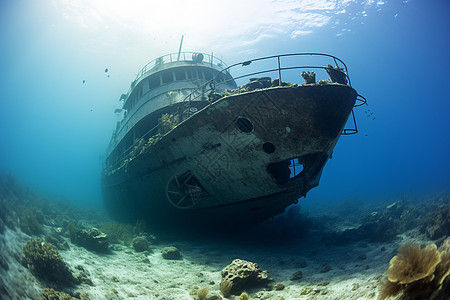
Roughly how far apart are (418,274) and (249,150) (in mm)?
4696

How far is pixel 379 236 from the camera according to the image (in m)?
8.57

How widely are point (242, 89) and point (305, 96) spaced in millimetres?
2075

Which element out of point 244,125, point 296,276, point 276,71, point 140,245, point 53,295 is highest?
point 276,71

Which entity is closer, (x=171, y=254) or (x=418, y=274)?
(x=418, y=274)

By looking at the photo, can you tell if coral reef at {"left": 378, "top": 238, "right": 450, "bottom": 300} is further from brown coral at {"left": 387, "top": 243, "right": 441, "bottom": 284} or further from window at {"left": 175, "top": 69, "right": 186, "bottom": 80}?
window at {"left": 175, "top": 69, "right": 186, "bottom": 80}

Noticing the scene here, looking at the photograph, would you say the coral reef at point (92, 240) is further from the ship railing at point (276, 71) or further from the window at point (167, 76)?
the window at point (167, 76)

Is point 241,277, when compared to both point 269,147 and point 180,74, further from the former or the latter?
point 180,74

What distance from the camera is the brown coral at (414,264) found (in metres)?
2.46

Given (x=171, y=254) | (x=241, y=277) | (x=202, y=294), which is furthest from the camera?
(x=171, y=254)

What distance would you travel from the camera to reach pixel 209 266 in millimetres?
6695

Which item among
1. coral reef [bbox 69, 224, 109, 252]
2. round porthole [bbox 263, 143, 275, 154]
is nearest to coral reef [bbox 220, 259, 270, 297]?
round porthole [bbox 263, 143, 275, 154]

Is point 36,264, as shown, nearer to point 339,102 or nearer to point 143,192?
point 143,192

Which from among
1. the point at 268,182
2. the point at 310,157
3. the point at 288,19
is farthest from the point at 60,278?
the point at 288,19

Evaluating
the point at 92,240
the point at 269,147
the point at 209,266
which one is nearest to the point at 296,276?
the point at 209,266
